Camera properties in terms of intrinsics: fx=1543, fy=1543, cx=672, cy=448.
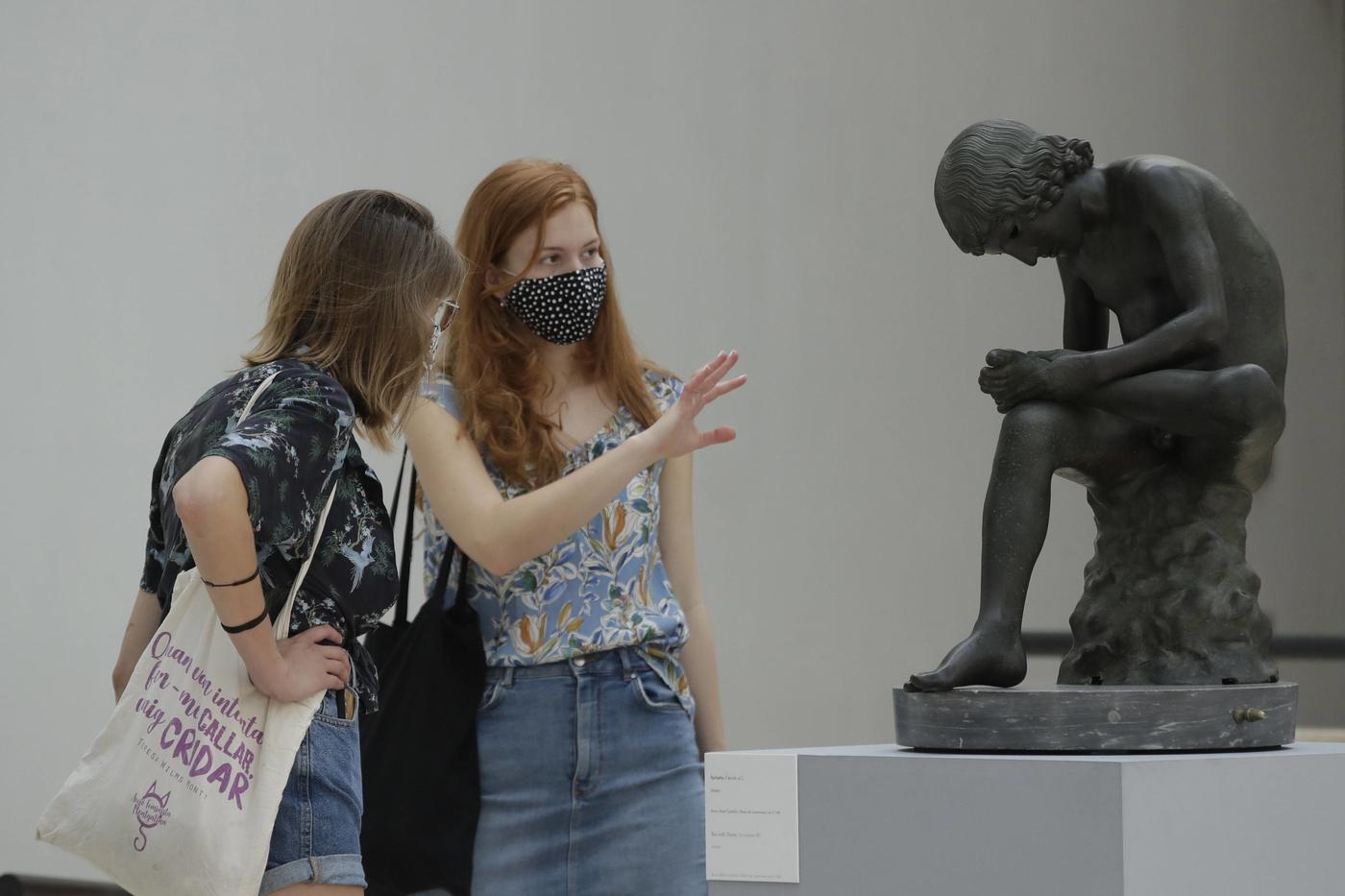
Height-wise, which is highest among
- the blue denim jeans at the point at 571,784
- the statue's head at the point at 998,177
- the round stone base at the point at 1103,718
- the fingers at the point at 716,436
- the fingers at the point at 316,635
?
the statue's head at the point at 998,177

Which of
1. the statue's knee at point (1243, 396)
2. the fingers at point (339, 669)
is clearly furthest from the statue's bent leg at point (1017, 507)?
the fingers at point (339, 669)

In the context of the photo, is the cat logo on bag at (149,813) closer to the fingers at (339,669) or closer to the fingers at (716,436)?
the fingers at (339,669)

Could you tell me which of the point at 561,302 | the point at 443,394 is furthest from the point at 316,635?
the point at 561,302

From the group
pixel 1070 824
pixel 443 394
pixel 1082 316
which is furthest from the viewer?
pixel 443 394

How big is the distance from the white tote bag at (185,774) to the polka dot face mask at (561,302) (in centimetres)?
69

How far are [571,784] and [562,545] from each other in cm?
33

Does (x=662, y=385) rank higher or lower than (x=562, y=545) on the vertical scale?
higher

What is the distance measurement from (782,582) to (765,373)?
663 millimetres

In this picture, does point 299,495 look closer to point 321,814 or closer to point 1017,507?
point 321,814

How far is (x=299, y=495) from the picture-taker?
1610 mm

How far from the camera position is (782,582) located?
4855mm

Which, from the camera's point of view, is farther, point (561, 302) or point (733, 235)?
point (733, 235)

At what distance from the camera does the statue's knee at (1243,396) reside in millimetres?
1568

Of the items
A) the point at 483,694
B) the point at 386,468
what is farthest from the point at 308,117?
the point at 483,694
